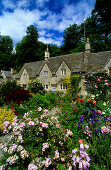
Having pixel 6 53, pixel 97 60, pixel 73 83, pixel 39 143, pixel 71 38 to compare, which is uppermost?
A: pixel 71 38

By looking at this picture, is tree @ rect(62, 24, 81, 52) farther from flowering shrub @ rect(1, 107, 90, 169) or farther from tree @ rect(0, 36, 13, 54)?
flowering shrub @ rect(1, 107, 90, 169)

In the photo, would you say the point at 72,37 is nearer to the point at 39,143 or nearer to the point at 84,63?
the point at 84,63

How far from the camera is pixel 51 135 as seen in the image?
250 centimetres

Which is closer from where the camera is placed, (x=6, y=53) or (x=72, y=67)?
(x=72, y=67)

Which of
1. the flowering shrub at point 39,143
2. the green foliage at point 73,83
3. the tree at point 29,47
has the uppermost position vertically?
the tree at point 29,47

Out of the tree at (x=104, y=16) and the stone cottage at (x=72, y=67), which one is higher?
the tree at (x=104, y=16)

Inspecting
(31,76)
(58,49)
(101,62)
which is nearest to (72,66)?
(101,62)

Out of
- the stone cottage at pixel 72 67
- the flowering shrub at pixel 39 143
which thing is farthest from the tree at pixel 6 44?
the flowering shrub at pixel 39 143

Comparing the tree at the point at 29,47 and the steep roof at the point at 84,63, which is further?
the tree at the point at 29,47

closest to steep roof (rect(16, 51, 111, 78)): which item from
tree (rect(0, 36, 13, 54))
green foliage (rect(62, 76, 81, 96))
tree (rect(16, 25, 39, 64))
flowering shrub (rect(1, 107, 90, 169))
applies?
green foliage (rect(62, 76, 81, 96))

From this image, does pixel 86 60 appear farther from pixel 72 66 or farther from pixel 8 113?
pixel 8 113

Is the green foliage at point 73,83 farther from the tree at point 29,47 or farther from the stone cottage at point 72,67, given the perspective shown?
the tree at point 29,47

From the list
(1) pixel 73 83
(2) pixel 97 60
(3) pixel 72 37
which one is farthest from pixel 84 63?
(3) pixel 72 37

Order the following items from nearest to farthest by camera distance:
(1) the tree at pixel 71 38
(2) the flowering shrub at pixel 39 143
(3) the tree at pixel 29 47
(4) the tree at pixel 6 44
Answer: (2) the flowering shrub at pixel 39 143 → (1) the tree at pixel 71 38 → (3) the tree at pixel 29 47 → (4) the tree at pixel 6 44
